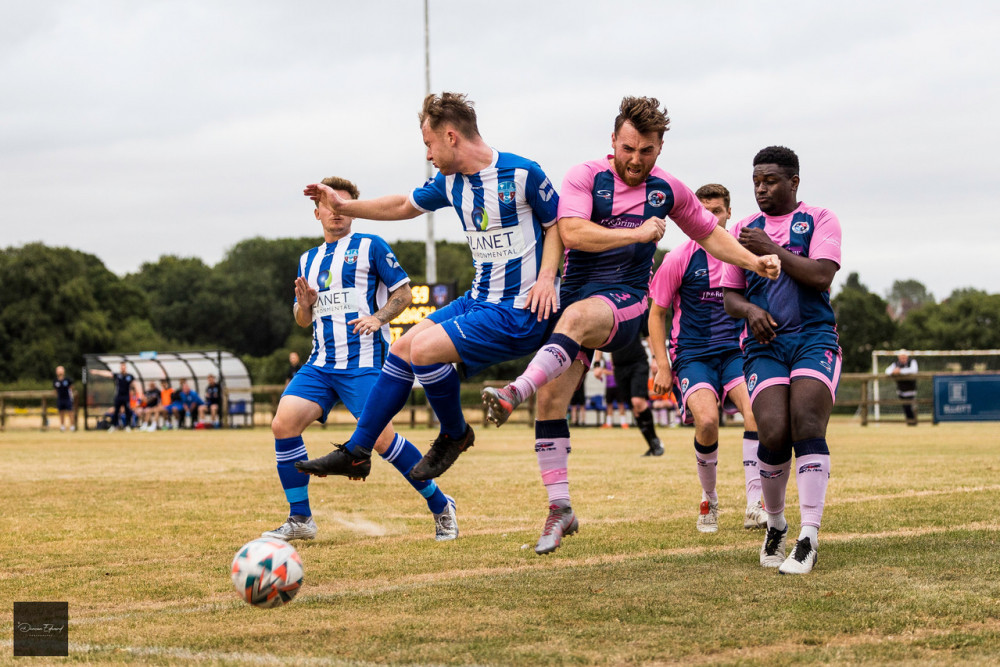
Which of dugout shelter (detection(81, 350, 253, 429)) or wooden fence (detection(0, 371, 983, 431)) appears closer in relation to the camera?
wooden fence (detection(0, 371, 983, 431))

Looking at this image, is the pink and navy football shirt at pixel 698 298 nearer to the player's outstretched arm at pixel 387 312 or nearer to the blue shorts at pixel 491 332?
the player's outstretched arm at pixel 387 312

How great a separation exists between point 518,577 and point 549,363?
1136 millimetres

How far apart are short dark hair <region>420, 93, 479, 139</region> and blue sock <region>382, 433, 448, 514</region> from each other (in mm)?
2562

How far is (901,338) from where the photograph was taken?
8162 cm

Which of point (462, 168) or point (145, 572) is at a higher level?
point (462, 168)

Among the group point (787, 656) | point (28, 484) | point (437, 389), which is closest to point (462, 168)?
point (437, 389)

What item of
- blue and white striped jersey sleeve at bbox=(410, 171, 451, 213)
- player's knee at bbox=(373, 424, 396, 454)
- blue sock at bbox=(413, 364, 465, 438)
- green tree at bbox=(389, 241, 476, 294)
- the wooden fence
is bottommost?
the wooden fence

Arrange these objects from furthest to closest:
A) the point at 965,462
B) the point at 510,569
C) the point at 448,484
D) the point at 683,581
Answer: the point at 965,462 < the point at 448,484 < the point at 510,569 < the point at 683,581

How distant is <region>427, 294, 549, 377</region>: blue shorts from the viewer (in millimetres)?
6066

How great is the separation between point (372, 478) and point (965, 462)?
7.36 metres

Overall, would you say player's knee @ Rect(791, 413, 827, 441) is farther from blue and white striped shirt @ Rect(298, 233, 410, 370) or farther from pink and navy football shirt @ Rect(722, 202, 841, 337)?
blue and white striped shirt @ Rect(298, 233, 410, 370)

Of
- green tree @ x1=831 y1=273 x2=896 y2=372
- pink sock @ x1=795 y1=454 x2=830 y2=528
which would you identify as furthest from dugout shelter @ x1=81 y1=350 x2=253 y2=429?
green tree @ x1=831 y1=273 x2=896 y2=372

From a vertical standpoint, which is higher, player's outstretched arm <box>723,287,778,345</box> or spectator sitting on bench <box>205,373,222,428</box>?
player's outstretched arm <box>723,287,778,345</box>

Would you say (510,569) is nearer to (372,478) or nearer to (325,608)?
(325,608)
